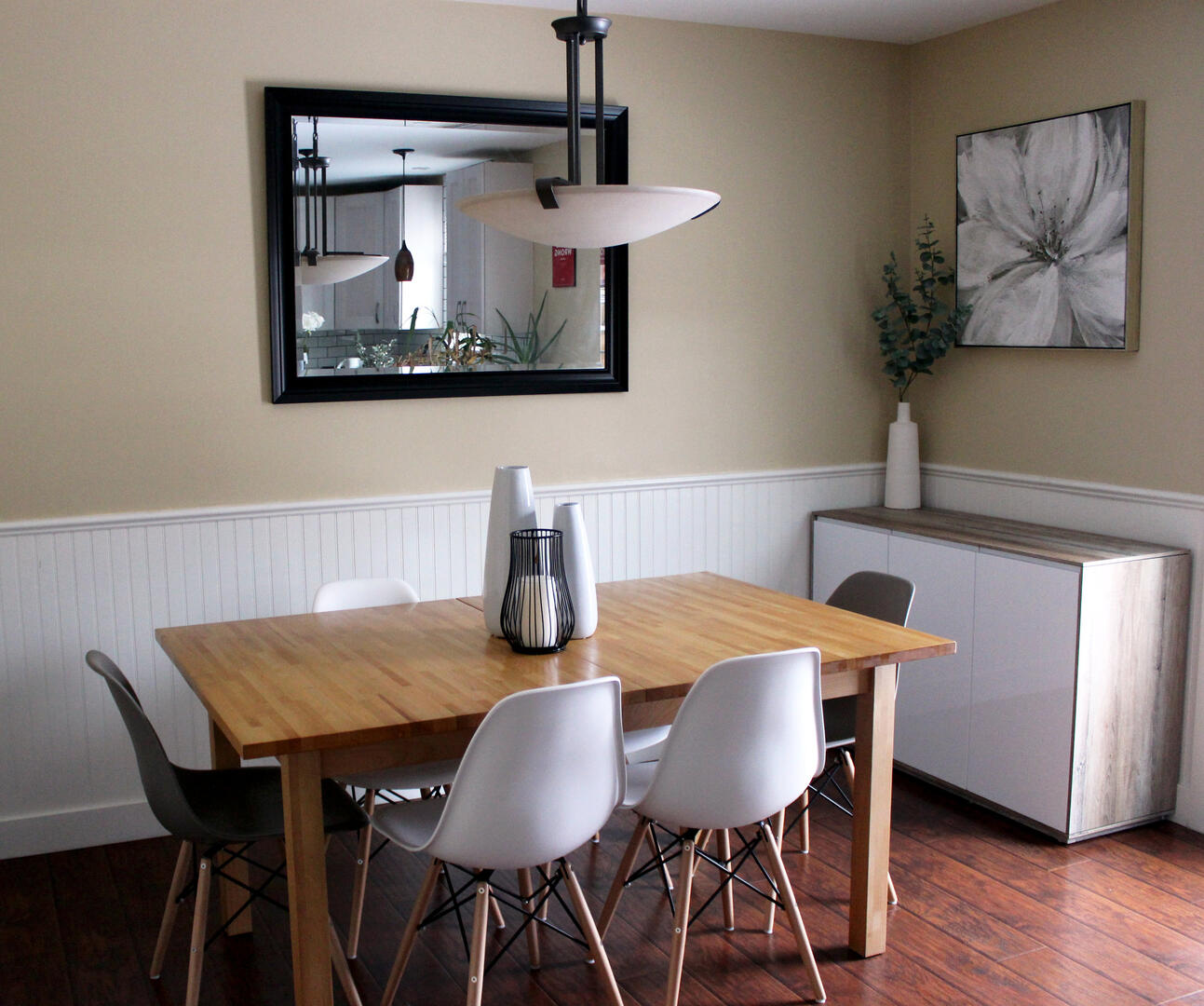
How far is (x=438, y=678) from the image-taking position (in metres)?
2.57

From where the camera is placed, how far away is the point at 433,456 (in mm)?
3982

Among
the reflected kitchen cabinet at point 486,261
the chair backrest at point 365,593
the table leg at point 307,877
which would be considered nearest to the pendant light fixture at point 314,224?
the reflected kitchen cabinet at point 486,261

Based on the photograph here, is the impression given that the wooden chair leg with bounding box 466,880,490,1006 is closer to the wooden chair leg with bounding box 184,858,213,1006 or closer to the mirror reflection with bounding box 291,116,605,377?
the wooden chair leg with bounding box 184,858,213,1006

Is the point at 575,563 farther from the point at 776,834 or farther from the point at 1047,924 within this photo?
the point at 1047,924

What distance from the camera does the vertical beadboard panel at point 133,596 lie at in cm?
352

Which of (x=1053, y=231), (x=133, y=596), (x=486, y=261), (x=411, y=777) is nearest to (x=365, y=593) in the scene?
(x=411, y=777)

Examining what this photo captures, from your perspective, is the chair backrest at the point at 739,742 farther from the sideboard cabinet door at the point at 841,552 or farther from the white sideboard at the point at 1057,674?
the sideboard cabinet door at the point at 841,552

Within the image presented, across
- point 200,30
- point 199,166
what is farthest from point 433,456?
point 200,30

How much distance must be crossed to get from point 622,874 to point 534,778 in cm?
63

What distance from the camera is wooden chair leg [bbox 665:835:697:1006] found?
259 centimetres

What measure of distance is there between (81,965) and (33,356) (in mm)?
1636

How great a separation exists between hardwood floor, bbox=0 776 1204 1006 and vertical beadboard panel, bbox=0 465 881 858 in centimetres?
20

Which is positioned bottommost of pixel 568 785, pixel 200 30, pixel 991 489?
pixel 568 785

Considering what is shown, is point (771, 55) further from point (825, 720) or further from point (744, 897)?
point (744, 897)
